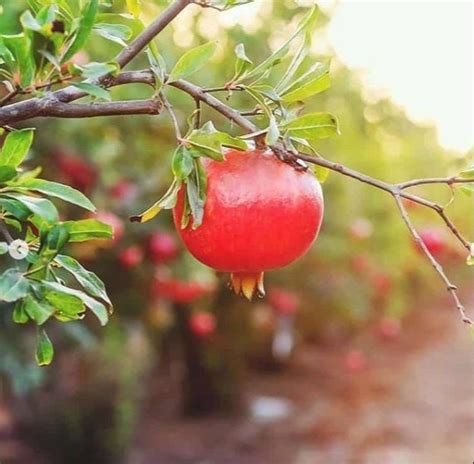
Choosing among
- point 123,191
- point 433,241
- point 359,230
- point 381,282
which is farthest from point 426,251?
point 381,282

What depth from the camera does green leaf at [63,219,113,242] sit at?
674 mm

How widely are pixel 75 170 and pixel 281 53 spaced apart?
86.7 inches

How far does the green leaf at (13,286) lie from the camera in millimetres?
575

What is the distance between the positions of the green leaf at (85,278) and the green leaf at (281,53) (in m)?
0.20

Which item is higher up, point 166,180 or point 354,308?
point 354,308

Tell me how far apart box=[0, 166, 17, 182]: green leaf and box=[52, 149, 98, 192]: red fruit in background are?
2172mm

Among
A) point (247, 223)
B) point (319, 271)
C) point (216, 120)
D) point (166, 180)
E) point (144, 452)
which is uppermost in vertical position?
point (319, 271)

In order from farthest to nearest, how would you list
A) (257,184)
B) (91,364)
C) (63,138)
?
(91,364), (63,138), (257,184)

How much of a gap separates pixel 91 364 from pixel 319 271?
4.52 feet

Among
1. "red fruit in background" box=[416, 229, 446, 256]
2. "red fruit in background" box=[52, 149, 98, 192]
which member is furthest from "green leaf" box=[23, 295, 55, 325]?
"red fruit in background" box=[416, 229, 446, 256]

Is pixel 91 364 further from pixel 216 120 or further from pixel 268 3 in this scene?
pixel 268 3

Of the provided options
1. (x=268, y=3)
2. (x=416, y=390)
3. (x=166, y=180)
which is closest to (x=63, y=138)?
(x=166, y=180)

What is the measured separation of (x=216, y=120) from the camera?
348 cm

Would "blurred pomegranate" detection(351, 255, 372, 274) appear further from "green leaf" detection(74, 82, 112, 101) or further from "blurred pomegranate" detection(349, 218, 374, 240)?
"green leaf" detection(74, 82, 112, 101)
